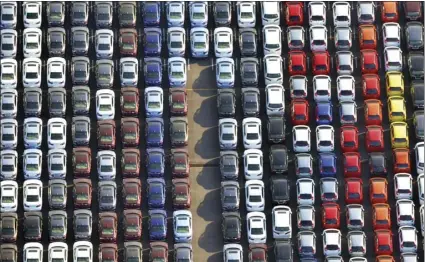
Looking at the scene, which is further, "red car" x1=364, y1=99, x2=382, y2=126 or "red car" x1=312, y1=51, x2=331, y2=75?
"red car" x1=312, y1=51, x2=331, y2=75

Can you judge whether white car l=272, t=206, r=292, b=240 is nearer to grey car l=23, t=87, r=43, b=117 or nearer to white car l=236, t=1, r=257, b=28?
white car l=236, t=1, r=257, b=28

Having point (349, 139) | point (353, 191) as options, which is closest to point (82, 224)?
point (353, 191)

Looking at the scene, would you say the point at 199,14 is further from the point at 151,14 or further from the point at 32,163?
the point at 32,163

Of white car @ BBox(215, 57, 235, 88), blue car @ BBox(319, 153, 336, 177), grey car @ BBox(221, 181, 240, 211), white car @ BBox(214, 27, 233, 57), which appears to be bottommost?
grey car @ BBox(221, 181, 240, 211)

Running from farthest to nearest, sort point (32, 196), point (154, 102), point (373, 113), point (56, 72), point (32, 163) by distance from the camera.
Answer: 1. point (56, 72)
2. point (373, 113)
3. point (154, 102)
4. point (32, 163)
5. point (32, 196)

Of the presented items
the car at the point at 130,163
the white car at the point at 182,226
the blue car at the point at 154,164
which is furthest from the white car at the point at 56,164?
the white car at the point at 182,226

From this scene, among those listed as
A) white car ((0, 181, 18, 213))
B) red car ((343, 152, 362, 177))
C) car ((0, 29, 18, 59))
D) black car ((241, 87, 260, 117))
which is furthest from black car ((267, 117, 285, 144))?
car ((0, 29, 18, 59))
